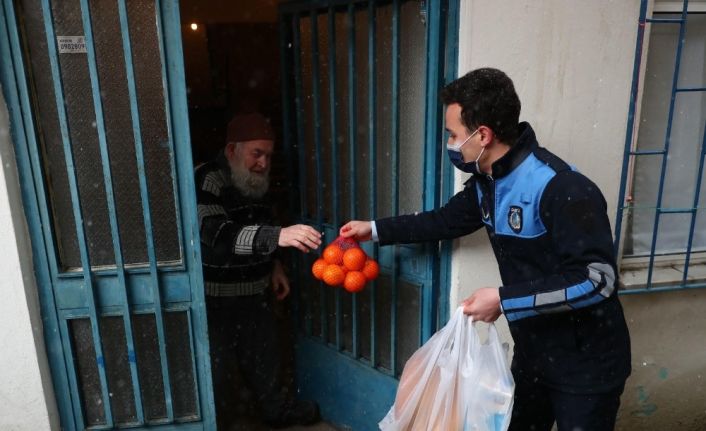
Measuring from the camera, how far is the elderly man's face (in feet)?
9.87

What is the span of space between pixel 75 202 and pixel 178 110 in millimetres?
548

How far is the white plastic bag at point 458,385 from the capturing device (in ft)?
6.56

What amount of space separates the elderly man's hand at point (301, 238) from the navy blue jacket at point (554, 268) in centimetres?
72

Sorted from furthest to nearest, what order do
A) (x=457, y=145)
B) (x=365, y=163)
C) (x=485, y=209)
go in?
(x=365, y=163)
(x=485, y=209)
(x=457, y=145)

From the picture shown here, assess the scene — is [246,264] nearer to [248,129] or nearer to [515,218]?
[248,129]

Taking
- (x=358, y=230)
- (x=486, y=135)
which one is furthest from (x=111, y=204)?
(x=486, y=135)

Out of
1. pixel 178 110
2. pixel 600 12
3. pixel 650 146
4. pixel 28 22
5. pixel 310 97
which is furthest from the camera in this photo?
pixel 310 97

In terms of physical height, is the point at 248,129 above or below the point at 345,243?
above

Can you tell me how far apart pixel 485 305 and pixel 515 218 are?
1.08ft

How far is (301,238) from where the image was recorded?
2455 millimetres

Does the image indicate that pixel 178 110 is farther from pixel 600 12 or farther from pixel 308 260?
pixel 600 12

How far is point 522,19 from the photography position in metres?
2.31

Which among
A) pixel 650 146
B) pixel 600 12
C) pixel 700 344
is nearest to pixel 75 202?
pixel 600 12

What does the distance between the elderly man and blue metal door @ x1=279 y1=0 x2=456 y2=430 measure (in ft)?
0.73
